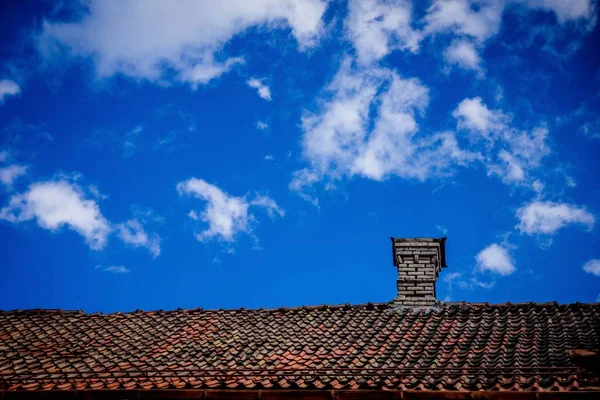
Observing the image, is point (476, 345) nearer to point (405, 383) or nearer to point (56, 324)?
point (405, 383)

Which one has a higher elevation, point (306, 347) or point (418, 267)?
point (418, 267)

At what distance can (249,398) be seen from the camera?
833cm

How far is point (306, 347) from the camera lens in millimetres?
10859

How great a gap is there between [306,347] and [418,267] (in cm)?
384

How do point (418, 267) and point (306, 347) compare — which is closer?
point (306, 347)

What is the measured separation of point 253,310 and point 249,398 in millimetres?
5142

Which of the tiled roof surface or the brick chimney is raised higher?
the brick chimney

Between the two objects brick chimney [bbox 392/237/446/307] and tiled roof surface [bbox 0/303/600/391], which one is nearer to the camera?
tiled roof surface [bbox 0/303/600/391]

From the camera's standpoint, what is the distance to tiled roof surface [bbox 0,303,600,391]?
8.64 m

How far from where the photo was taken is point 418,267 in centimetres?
1359

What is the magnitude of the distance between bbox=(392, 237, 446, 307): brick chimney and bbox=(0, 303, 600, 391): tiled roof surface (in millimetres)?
526

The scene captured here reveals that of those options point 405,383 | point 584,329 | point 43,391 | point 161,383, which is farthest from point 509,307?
point 43,391

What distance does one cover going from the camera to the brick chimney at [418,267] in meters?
13.0

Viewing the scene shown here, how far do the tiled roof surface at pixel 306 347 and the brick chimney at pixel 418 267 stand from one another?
1.73 ft
